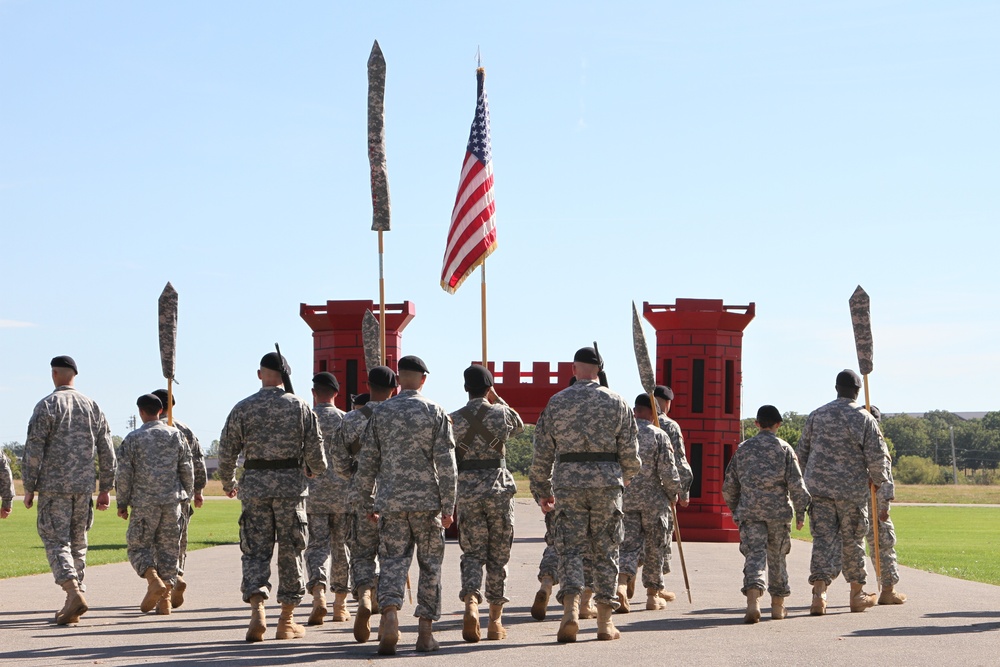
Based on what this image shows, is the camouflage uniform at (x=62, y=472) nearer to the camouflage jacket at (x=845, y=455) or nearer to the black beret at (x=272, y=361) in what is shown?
the black beret at (x=272, y=361)

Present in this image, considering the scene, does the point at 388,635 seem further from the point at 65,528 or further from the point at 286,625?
the point at 65,528

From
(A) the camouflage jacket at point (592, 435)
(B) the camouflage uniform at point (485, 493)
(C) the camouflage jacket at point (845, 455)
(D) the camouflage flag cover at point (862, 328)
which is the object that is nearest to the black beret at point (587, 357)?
(A) the camouflage jacket at point (592, 435)

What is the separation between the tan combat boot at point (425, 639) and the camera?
Result: 9398 millimetres

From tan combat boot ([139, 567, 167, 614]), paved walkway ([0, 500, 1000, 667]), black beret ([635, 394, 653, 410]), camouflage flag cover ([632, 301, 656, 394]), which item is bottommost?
paved walkway ([0, 500, 1000, 667])

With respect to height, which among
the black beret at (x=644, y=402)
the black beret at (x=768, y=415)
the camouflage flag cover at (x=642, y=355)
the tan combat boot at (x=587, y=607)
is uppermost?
the camouflage flag cover at (x=642, y=355)

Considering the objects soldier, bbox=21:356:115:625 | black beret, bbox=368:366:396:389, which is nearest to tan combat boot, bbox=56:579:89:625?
soldier, bbox=21:356:115:625

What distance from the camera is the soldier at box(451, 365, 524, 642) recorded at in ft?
34.4

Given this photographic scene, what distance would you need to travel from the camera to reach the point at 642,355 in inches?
535

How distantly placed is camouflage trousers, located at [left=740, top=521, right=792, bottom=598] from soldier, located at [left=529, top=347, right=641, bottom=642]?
2070mm

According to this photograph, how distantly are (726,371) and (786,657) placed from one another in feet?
71.8

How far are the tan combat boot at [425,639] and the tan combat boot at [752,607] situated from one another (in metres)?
3.30

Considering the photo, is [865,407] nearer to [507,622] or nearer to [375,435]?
[507,622]

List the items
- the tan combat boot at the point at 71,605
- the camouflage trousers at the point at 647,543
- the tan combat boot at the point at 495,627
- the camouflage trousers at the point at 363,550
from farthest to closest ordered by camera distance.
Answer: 1. the camouflage trousers at the point at 647,543
2. the tan combat boot at the point at 71,605
3. the camouflage trousers at the point at 363,550
4. the tan combat boot at the point at 495,627

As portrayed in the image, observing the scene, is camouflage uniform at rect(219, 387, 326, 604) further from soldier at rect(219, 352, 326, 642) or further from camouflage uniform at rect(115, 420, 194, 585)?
camouflage uniform at rect(115, 420, 194, 585)
